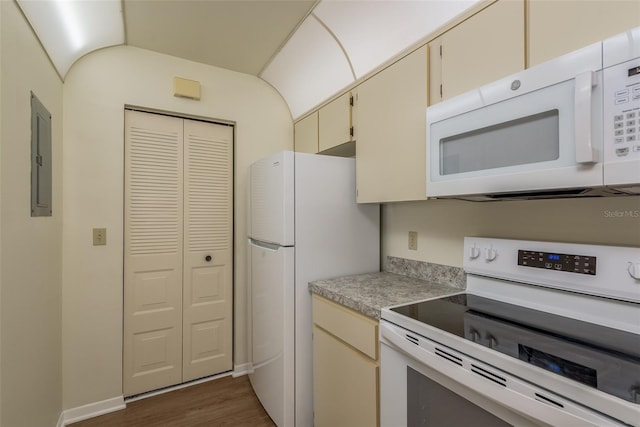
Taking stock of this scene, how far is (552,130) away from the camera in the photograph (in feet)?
3.11

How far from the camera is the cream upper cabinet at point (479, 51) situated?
110 cm

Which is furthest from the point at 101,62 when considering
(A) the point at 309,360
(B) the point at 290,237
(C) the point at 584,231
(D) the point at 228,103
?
(C) the point at 584,231

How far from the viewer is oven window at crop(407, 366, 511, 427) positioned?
93 cm

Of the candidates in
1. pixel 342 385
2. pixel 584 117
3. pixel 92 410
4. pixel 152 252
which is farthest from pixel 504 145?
pixel 92 410

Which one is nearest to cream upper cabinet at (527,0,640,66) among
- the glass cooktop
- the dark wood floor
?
the glass cooktop

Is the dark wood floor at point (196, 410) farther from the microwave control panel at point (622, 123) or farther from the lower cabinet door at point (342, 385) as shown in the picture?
the microwave control panel at point (622, 123)

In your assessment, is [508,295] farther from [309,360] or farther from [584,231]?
[309,360]

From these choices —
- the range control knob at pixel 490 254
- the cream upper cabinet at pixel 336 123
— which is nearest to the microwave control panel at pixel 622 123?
the range control knob at pixel 490 254

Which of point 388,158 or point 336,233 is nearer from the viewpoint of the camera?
point 388,158

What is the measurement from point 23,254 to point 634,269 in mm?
2302

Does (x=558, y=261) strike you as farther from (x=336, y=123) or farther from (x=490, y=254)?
(x=336, y=123)

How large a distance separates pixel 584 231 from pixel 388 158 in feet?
2.89

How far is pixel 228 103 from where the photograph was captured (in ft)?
8.23

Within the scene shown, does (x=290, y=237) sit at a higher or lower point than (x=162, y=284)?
higher
